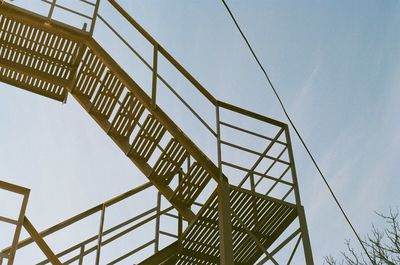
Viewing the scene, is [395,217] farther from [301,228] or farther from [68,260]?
[68,260]

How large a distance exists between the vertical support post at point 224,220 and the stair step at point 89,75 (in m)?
2.91

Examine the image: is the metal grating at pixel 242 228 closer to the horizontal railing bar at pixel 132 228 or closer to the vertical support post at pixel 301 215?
the vertical support post at pixel 301 215

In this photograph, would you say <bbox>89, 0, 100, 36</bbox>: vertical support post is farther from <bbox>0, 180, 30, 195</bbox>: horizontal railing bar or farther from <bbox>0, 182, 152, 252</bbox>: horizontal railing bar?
<bbox>0, 180, 30, 195</bbox>: horizontal railing bar

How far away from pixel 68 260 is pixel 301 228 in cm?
491

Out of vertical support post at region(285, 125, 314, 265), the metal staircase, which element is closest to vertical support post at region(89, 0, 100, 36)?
the metal staircase

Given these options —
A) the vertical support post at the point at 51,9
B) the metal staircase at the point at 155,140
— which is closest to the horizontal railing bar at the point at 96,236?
the metal staircase at the point at 155,140

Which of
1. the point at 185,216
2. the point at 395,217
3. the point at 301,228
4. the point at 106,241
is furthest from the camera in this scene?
the point at 395,217

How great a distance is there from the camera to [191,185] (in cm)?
1065

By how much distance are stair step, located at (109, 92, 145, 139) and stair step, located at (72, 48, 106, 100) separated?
80 cm

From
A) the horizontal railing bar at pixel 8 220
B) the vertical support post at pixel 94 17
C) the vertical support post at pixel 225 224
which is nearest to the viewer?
the horizontal railing bar at pixel 8 220

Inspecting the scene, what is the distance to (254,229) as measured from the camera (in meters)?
10.6

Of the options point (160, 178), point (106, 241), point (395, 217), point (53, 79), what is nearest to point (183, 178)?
point (160, 178)

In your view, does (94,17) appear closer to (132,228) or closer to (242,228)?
(132,228)

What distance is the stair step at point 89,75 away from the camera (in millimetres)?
10656
